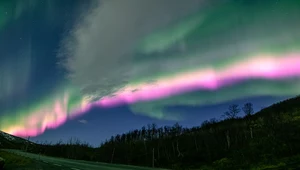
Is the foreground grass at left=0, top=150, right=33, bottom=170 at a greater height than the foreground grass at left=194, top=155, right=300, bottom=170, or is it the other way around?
the foreground grass at left=0, top=150, right=33, bottom=170

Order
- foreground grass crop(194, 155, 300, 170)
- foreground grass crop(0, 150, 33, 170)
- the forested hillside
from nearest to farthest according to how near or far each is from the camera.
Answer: foreground grass crop(194, 155, 300, 170) < foreground grass crop(0, 150, 33, 170) < the forested hillside

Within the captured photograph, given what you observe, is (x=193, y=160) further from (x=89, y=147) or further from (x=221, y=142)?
(x=89, y=147)

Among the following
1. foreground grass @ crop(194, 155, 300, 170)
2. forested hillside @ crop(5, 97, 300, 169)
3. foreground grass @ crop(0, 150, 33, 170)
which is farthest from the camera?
forested hillside @ crop(5, 97, 300, 169)

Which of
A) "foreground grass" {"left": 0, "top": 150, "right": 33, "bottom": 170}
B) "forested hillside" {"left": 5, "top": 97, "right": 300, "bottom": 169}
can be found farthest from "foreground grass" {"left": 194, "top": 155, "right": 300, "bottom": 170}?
"foreground grass" {"left": 0, "top": 150, "right": 33, "bottom": 170}

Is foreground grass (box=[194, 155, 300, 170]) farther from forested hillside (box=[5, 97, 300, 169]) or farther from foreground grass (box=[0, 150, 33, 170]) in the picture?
foreground grass (box=[0, 150, 33, 170])

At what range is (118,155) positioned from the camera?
10025cm

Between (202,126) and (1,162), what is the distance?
150538 mm

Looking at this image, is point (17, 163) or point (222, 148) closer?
point (17, 163)

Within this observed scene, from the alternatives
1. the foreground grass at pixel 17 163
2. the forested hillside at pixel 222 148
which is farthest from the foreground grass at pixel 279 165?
the foreground grass at pixel 17 163

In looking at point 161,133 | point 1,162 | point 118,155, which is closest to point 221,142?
point 118,155

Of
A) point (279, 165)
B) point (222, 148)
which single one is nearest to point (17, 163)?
point (279, 165)

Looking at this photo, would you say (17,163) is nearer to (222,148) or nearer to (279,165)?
(279,165)

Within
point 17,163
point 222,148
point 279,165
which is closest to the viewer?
point 279,165

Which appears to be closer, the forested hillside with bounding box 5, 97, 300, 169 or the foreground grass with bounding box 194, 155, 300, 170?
the foreground grass with bounding box 194, 155, 300, 170
